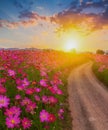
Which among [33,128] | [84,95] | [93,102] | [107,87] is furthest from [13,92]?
[107,87]

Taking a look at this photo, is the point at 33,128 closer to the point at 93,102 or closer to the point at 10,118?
the point at 10,118

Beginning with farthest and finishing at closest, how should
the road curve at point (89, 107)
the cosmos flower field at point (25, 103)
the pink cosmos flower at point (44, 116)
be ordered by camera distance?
1. the road curve at point (89, 107)
2. the pink cosmos flower at point (44, 116)
3. the cosmos flower field at point (25, 103)

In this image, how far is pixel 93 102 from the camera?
15336 millimetres

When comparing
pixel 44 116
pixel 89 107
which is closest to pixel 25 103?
pixel 44 116

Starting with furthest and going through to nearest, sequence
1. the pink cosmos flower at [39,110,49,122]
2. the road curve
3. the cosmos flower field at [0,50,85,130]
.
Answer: the road curve → the pink cosmos flower at [39,110,49,122] → the cosmos flower field at [0,50,85,130]

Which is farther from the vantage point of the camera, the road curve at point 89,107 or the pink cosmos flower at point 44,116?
the road curve at point 89,107

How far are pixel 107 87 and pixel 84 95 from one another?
4077mm

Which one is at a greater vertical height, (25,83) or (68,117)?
(25,83)

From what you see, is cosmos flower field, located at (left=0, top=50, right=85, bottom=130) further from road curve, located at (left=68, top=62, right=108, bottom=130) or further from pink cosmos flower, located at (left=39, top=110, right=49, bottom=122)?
road curve, located at (left=68, top=62, right=108, bottom=130)

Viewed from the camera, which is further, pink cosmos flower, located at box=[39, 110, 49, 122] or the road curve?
the road curve

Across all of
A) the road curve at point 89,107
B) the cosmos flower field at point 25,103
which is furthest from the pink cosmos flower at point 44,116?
the road curve at point 89,107

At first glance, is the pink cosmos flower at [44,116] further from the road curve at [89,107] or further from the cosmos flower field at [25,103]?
the road curve at [89,107]

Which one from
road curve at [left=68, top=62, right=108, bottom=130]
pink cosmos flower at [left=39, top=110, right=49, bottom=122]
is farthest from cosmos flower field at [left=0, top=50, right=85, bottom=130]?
road curve at [left=68, top=62, right=108, bottom=130]

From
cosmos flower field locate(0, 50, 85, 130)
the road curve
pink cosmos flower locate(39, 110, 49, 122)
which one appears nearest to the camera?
cosmos flower field locate(0, 50, 85, 130)
